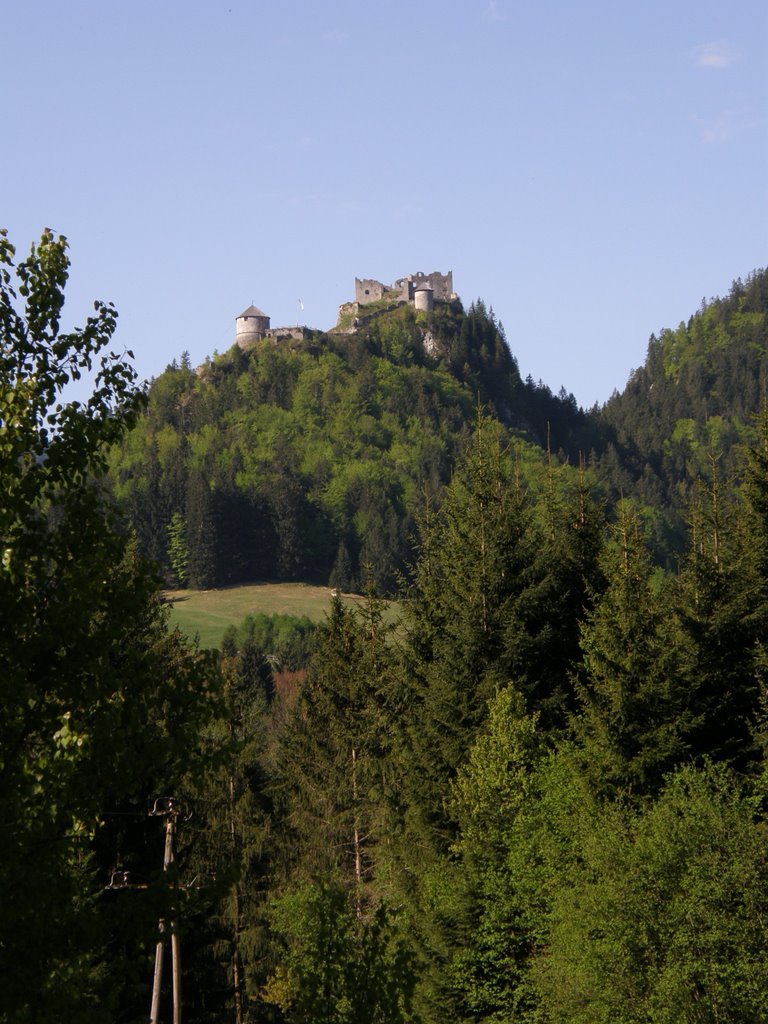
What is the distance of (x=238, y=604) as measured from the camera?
548ft

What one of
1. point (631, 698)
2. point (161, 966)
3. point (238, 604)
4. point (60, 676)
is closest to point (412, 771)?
point (631, 698)

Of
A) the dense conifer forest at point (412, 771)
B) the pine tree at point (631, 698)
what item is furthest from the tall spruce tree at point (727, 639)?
the pine tree at point (631, 698)

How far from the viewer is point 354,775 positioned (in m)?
42.3

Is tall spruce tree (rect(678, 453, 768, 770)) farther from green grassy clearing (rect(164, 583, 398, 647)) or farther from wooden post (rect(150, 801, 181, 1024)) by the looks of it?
green grassy clearing (rect(164, 583, 398, 647))

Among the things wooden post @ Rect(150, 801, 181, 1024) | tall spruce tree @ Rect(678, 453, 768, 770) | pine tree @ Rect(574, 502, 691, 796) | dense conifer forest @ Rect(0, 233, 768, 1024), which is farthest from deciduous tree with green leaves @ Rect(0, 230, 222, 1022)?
tall spruce tree @ Rect(678, 453, 768, 770)

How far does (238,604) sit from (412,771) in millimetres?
133633

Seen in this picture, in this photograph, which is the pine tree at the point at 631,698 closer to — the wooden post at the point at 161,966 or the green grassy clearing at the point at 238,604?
the wooden post at the point at 161,966

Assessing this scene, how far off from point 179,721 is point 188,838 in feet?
83.0

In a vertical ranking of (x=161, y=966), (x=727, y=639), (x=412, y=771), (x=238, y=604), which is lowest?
(x=161, y=966)

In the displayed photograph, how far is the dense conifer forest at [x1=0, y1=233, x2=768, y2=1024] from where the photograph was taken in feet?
31.0

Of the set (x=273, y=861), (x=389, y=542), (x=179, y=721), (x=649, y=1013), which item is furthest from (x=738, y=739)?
(x=389, y=542)

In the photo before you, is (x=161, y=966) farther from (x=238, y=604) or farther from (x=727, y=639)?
(x=238, y=604)

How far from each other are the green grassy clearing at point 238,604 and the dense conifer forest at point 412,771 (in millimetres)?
101515

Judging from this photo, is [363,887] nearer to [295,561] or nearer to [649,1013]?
[649,1013]
